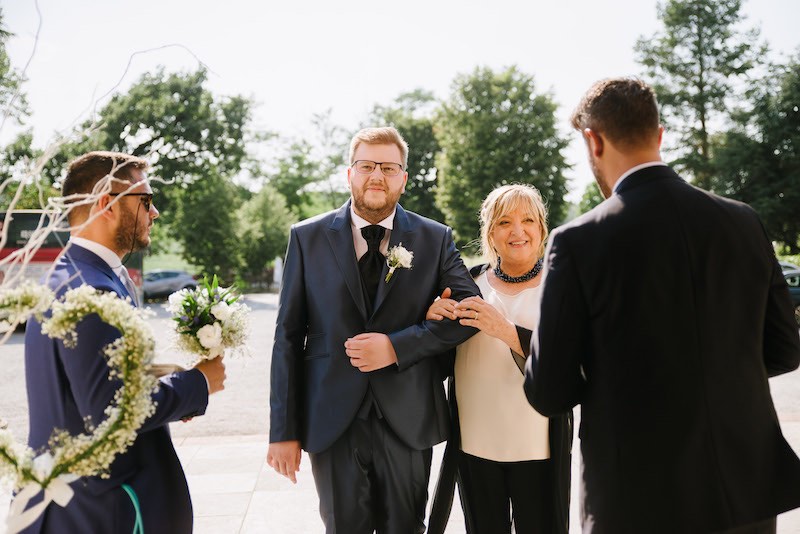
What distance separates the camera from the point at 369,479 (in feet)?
9.45

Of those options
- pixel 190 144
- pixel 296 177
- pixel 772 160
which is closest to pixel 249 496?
pixel 772 160

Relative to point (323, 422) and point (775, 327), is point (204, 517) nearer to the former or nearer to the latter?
point (323, 422)

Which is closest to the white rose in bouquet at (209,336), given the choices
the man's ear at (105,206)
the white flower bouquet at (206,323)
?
the white flower bouquet at (206,323)

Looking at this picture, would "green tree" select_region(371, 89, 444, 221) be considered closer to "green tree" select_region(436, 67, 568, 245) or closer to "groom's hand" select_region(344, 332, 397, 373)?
"green tree" select_region(436, 67, 568, 245)

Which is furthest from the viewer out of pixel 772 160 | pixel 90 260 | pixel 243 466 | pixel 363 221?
pixel 772 160

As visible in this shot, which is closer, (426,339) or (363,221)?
(426,339)

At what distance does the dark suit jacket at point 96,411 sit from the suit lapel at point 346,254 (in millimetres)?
881

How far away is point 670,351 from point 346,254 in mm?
1552

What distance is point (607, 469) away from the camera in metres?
1.87

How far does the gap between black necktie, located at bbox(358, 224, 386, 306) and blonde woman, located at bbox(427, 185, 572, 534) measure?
12.6 inches

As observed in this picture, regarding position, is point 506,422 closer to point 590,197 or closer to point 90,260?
point 90,260

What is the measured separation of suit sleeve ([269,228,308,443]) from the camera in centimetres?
287

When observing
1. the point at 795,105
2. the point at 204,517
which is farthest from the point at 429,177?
the point at 204,517

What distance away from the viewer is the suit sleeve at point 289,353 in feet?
9.41
